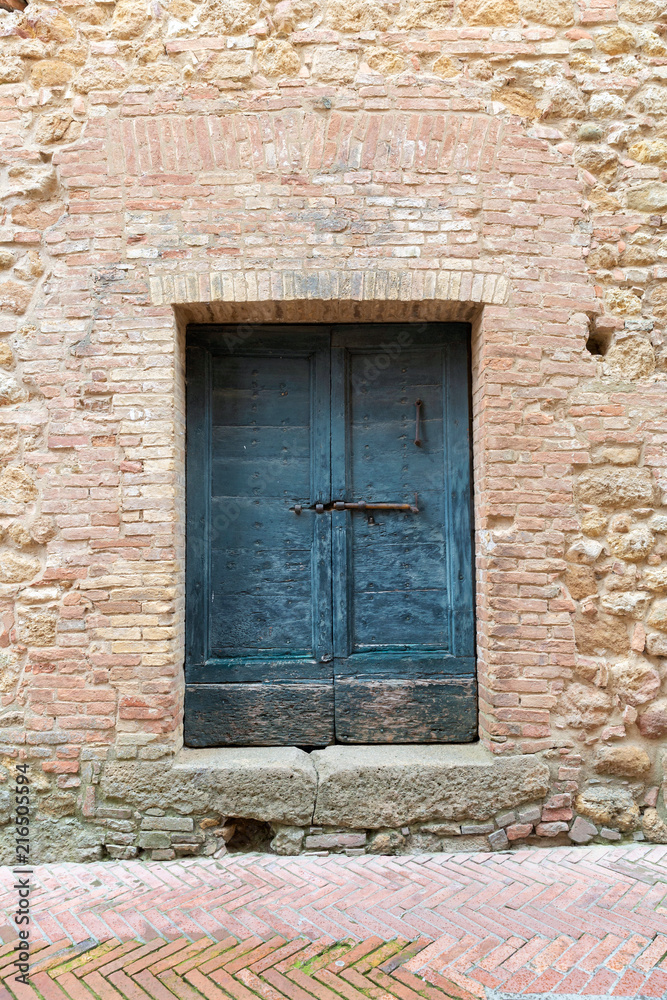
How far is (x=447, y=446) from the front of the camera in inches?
141

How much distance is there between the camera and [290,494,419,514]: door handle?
11.5 feet

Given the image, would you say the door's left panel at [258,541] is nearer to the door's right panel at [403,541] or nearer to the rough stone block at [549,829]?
the door's right panel at [403,541]

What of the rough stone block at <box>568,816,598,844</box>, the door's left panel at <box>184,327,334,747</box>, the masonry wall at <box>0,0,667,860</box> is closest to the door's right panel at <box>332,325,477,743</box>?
the door's left panel at <box>184,327,334,747</box>

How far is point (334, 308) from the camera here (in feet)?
11.2

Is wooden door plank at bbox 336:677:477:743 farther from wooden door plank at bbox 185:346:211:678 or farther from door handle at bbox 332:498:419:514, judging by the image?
A: door handle at bbox 332:498:419:514

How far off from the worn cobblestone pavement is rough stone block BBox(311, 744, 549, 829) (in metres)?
0.21

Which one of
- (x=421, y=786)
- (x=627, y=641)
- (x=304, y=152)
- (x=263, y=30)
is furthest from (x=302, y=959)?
(x=263, y=30)

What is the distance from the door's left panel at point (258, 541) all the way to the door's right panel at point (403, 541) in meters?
0.12

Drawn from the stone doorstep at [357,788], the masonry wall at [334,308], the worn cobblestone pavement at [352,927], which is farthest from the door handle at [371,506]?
the worn cobblestone pavement at [352,927]

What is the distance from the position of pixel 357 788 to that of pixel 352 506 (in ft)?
4.74

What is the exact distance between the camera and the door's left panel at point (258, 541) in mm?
3432

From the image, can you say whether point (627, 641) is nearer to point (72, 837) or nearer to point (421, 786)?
point (421, 786)

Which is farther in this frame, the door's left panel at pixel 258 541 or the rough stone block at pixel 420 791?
the door's left panel at pixel 258 541

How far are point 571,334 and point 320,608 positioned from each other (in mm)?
1976
